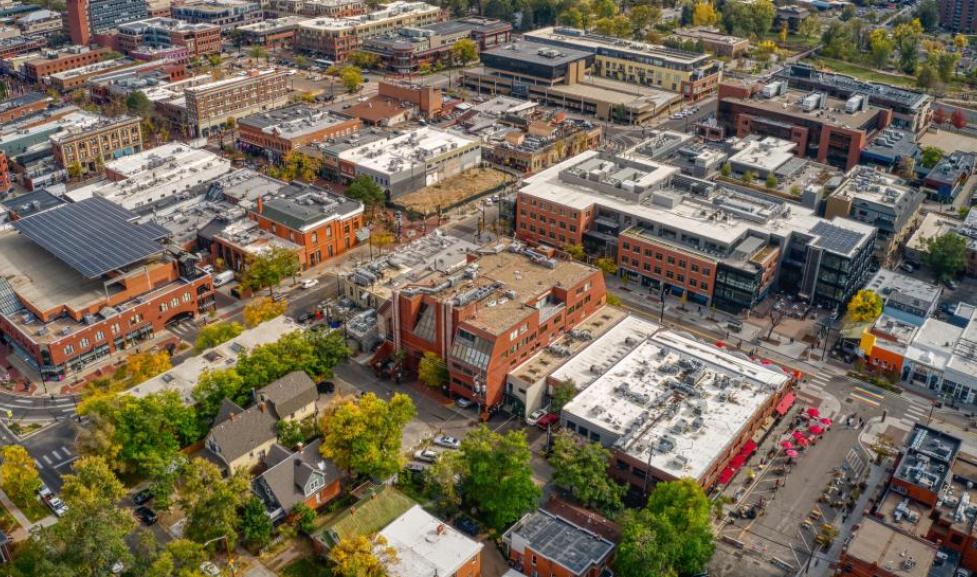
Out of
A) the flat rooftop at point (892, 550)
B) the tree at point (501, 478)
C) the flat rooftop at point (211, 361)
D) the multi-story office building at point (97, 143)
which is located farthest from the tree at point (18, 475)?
the multi-story office building at point (97, 143)

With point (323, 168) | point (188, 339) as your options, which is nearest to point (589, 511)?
point (188, 339)

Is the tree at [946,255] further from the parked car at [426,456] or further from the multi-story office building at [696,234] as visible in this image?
the parked car at [426,456]

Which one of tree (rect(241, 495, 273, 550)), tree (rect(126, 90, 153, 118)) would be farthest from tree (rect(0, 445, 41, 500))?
tree (rect(126, 90, 153, 118))

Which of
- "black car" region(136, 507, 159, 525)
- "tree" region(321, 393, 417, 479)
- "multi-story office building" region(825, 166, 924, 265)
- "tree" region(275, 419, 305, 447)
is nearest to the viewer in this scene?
"black car" region(136, 507, 159, 525)

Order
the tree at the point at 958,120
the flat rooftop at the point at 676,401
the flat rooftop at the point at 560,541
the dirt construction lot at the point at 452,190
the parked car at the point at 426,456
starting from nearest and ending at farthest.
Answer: the flat rooftop at the point at 560,541 → the flat rooftop at the point at 676,401 → the parked car at the point at 426,456 → the dirt construction lot at the point at 452,190 → the tree at the point at 958,120

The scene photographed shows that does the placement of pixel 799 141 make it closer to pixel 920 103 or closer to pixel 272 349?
pixel 920 103

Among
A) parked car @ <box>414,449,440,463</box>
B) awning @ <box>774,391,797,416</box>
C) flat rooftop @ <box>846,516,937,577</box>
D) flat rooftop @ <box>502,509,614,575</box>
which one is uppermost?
flat rooftop @ <box>846,516,937,577</box>

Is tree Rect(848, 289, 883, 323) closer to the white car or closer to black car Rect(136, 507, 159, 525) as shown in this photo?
the white car
